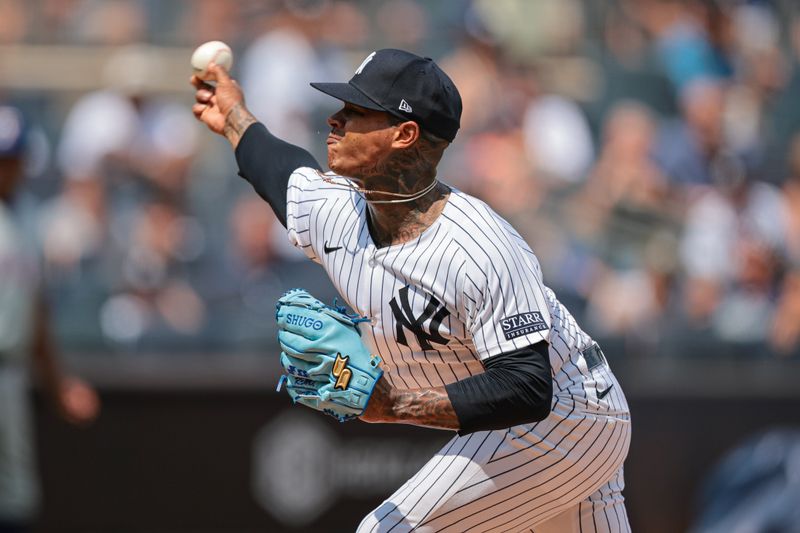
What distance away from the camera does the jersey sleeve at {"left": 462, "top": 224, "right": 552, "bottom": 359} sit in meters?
3.36

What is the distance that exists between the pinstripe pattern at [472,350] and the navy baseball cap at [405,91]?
0.25m

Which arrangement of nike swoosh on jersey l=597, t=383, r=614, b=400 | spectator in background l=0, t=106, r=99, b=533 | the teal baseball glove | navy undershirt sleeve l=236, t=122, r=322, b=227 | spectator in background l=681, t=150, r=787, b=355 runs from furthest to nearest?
spectator in background l=681, t=150, r=787, b=355 → spectator in background l=0, t=106, r=99, b=533 → navy undershirt sleeve l=236, t=122, r=322, b=227 → nike swoosh on jersey l=597, t=383, r=614, b=400 → the teal baseball glove

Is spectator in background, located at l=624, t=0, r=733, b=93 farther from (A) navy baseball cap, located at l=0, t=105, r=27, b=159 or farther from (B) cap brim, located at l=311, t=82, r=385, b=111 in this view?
(B) cap brim, located at l=311, t=82, r=385, b=111

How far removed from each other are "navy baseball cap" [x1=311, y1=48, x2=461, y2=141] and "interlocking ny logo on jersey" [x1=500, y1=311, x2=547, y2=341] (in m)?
0.57

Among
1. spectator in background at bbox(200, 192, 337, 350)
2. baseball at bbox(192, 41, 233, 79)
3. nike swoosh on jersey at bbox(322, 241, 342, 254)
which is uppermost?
baseball at bbox(192, 41, 233, 79)

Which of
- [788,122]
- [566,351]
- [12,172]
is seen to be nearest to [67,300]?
[12,172]

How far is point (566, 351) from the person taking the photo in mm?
3697

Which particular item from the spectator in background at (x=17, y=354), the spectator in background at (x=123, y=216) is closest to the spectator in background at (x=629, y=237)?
the spectator in background at (x=123, y=216)

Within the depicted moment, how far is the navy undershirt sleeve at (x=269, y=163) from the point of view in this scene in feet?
13.1

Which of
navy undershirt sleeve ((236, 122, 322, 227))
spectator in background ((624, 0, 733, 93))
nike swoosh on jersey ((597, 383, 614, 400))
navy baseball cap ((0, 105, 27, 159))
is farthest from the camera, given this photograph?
spectator in background ((624, 0, 733, 93))

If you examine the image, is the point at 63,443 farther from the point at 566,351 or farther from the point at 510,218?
the point at 566,351

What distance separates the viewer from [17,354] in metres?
5.66

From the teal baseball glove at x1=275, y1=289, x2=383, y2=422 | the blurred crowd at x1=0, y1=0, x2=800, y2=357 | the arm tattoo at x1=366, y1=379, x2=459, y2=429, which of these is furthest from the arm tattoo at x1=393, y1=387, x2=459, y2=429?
the blurred crowd at x1=0, y1=0, x2=800, y2=357

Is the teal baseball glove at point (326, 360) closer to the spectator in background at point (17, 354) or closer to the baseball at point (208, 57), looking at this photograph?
the baseball at point (208, 57)
